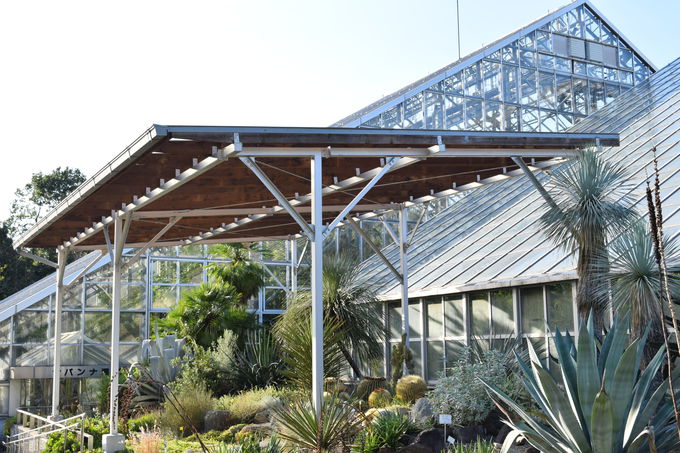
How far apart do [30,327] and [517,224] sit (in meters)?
15.1

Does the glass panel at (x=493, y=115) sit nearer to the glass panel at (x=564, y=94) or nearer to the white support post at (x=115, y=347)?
the glass panel at (x=564, y=94)

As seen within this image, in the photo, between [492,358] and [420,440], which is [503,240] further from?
[420,440]

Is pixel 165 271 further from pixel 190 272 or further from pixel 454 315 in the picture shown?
pixel 454 315

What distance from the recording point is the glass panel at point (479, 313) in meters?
16.1

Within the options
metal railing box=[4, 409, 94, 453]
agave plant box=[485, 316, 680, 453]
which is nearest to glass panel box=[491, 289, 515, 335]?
agave plant box=[485, 316, 680, 453]

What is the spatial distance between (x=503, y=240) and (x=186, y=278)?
1356 centimetres

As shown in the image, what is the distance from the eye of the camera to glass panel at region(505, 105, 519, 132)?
29406mm

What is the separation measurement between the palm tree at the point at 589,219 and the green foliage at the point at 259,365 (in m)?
8.73

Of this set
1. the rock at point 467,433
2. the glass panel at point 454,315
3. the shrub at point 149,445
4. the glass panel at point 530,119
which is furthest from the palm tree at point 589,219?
the glass panel at point 530,119

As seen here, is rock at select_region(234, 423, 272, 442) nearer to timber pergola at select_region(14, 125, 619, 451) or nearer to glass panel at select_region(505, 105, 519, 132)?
timber pergola at select_region(14, 125, 619, 451)

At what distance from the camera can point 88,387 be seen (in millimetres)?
24688

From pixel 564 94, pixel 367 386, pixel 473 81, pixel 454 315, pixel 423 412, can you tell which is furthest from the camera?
pixel 564 94

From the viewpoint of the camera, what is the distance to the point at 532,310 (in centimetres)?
1480

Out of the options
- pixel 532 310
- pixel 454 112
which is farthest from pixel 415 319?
pixel 454 112
